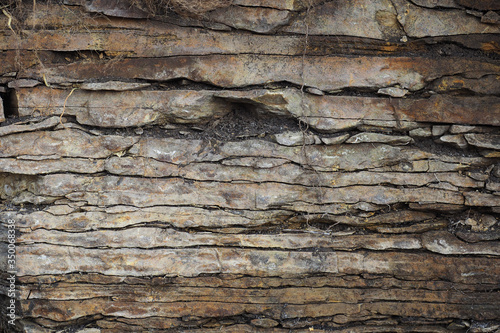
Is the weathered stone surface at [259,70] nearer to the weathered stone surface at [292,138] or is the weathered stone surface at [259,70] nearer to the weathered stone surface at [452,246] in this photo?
the weathered stone surface at [292,138]

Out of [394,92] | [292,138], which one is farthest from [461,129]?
[292,138]

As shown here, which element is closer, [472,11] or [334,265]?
[472,11]

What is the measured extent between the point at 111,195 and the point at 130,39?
1.39 metres

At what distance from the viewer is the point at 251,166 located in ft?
11.3

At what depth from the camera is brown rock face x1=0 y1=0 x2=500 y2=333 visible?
3359 mm

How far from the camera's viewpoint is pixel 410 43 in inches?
134

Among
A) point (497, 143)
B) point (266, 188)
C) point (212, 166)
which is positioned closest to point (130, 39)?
point (212, 166)

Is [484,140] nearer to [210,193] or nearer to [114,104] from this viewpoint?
[210,193]

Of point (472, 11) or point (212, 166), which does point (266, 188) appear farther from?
point (472, 11)

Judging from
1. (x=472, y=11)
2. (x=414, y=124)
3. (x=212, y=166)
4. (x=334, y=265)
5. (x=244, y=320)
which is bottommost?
(x=244, y=320)

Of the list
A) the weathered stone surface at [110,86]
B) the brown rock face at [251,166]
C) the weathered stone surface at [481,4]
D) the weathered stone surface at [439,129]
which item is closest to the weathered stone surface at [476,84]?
the brown rock face at [251,166]

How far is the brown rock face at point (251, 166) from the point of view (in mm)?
3359

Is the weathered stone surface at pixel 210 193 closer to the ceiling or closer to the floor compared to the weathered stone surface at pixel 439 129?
closer to the floor

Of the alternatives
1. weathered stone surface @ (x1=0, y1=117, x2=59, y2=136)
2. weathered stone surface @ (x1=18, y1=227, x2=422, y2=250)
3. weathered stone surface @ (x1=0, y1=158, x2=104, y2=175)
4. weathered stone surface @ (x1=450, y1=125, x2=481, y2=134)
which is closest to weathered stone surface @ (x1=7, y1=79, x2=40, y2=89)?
weathered stone surface @ (x1=0, y1=117, x2=59, y2=136)
